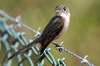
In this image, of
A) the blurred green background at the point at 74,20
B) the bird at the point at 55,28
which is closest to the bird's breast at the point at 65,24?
the bird at the point at 55,28

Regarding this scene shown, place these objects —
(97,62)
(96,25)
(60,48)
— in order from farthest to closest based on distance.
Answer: (96,25) → (97,62) → (60,48)

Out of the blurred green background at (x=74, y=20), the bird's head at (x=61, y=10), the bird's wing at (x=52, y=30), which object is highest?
the blurred green background at (x=74, y=20)

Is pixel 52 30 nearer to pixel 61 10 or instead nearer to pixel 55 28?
pixel 55 28

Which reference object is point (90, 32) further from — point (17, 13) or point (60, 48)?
point (60, 48)

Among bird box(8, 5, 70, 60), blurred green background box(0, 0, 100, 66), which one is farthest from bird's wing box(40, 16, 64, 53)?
blurred green background box(0, 0, 100, 66)

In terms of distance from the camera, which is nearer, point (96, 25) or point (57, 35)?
point (57, 35)

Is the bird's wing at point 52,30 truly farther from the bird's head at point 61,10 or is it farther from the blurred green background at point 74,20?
the blurred green background at point 74,20

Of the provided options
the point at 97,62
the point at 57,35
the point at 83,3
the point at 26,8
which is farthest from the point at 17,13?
the point at 57,35

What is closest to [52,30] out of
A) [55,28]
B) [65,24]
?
[55,28]
